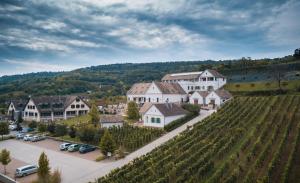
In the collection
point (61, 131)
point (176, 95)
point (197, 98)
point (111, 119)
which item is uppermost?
point (176, 95)

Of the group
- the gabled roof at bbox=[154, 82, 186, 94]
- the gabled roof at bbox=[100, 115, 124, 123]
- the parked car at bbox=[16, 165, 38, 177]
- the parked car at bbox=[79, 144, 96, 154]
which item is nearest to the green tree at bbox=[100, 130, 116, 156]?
the parked car at bbox=[79, 144, 96, 154]

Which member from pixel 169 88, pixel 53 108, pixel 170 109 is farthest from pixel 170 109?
pixel 53 108

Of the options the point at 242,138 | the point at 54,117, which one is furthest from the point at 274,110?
the point at 54,117

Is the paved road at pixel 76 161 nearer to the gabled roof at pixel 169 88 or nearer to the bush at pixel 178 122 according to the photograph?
the bush at pixel 178 122

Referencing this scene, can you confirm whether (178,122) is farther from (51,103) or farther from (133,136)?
(51,103)

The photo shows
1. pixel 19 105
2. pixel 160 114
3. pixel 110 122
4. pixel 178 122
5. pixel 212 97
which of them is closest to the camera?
pixel 178 122

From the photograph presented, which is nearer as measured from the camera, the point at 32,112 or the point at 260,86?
the point at 260,86

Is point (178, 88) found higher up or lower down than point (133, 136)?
higher up

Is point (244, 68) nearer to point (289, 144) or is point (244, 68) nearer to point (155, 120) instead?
point (155, 120)

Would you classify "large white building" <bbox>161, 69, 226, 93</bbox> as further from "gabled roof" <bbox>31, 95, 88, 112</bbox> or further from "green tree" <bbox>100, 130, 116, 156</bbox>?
"green tree" <bbox>100, 130, 116, 156</bbox>
